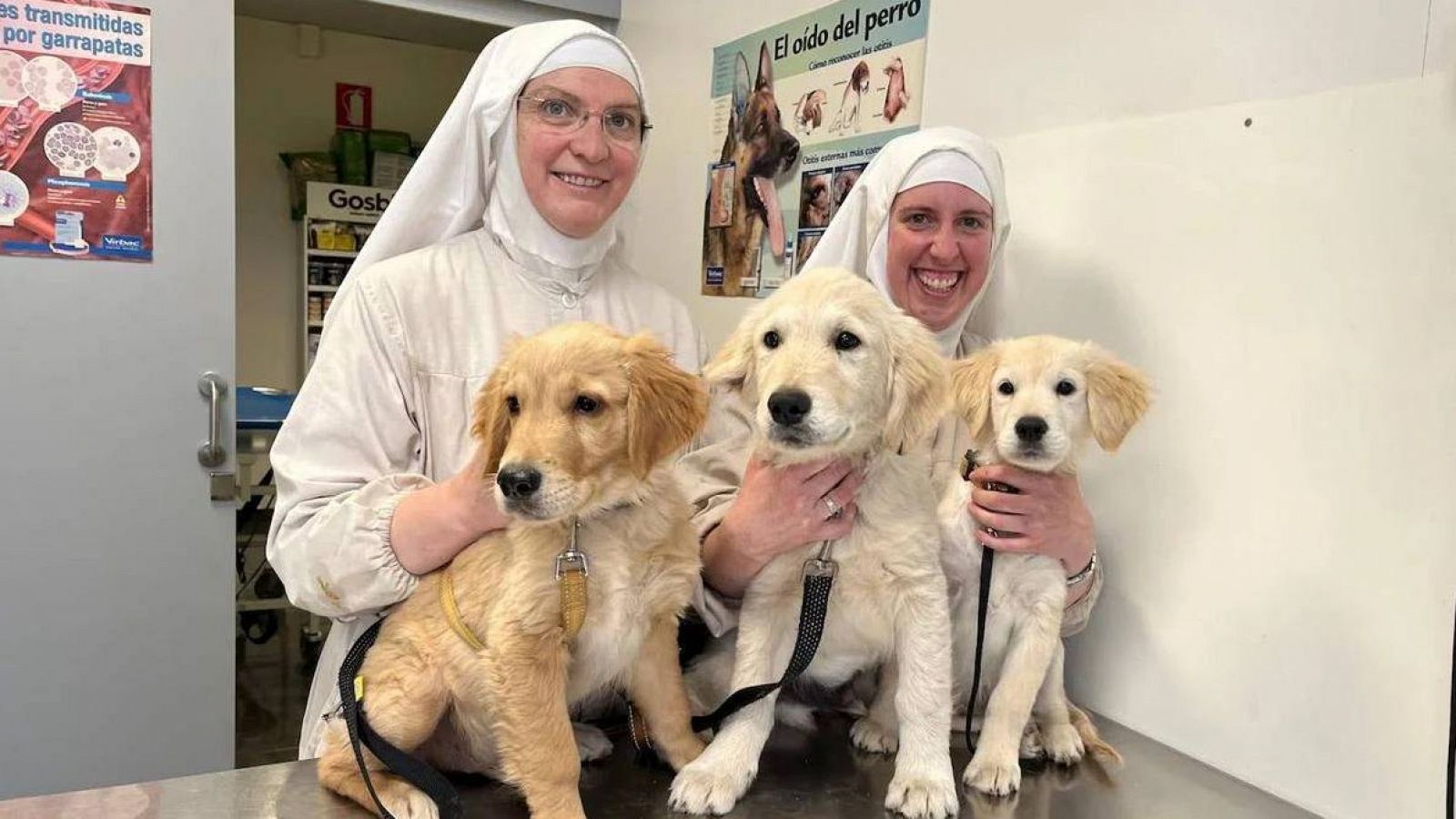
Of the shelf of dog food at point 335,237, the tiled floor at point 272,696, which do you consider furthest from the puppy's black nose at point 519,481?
the shelf of dog food at point 335,237

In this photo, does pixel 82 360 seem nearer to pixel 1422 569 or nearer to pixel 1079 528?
pixel 1079 528

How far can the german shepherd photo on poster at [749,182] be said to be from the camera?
2783 millimetres

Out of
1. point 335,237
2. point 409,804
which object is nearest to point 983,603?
point 409,804

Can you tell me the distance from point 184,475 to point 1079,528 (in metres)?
2.69

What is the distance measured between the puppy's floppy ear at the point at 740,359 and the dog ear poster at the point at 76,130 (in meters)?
2.34

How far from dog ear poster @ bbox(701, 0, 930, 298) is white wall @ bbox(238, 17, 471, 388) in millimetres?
3368

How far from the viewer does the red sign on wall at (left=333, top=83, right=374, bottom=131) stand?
223 inches

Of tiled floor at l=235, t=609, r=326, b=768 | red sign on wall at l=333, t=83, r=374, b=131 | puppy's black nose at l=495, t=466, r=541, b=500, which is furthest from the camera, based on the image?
red sign on wall at l=333, t=83, r=374, b=131

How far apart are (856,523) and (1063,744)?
50cm

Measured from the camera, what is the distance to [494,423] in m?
1.29

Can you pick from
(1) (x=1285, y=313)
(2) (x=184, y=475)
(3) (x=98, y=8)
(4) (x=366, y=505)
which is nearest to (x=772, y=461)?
(4) (x=366, y=505)

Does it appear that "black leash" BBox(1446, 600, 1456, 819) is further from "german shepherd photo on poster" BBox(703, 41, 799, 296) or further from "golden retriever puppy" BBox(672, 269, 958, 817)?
"german shepherd photo on poster" BBox(703, 41, 799, 296)

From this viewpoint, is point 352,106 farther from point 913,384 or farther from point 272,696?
point 913,384

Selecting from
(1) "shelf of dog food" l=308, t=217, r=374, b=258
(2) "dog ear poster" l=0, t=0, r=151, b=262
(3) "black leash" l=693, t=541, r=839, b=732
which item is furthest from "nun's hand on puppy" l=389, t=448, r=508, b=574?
(1) "shelf of dog food" l=308, t=217, r=374, b=258
